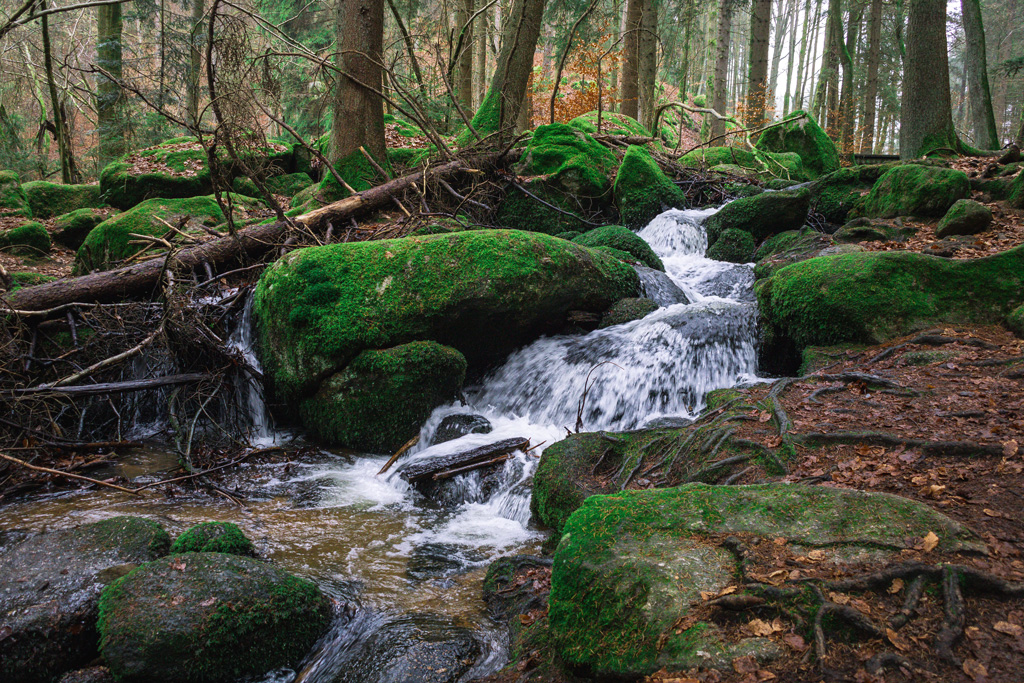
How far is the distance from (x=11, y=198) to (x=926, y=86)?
1873 cm

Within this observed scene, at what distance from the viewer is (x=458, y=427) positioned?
6.39 meters

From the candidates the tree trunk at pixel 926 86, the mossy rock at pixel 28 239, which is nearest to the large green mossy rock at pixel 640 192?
the tree trunk at pixel 926 86

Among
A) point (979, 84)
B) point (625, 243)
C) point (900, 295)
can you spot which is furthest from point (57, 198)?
point (979, 84)

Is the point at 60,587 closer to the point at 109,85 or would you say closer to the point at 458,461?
the point at 458,461

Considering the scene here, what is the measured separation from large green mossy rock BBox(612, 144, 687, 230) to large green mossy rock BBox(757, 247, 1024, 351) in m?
5.23

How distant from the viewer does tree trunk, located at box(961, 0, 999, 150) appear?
14.0 metres

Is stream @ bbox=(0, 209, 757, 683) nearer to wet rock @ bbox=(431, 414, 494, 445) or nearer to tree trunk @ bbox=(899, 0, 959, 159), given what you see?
wet rock @ bbox=(431, 414, 494, 445)

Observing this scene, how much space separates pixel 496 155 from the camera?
10.5 m

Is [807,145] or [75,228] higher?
[807,145]

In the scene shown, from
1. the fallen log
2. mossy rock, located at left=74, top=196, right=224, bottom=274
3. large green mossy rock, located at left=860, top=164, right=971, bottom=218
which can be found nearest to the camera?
the fallen log

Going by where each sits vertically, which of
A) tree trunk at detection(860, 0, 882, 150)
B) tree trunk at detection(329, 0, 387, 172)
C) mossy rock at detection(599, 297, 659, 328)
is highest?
tree trunk at detection(860, 0, 882, 150)

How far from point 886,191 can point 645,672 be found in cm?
1007

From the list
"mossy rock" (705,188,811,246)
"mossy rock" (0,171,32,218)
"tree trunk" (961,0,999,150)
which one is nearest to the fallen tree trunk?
"mossy rock" (705,188,811,246)

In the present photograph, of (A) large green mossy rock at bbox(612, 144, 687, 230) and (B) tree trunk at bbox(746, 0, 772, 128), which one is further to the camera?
(B) tree trunk at bbox(746, 0, 772, 128)
